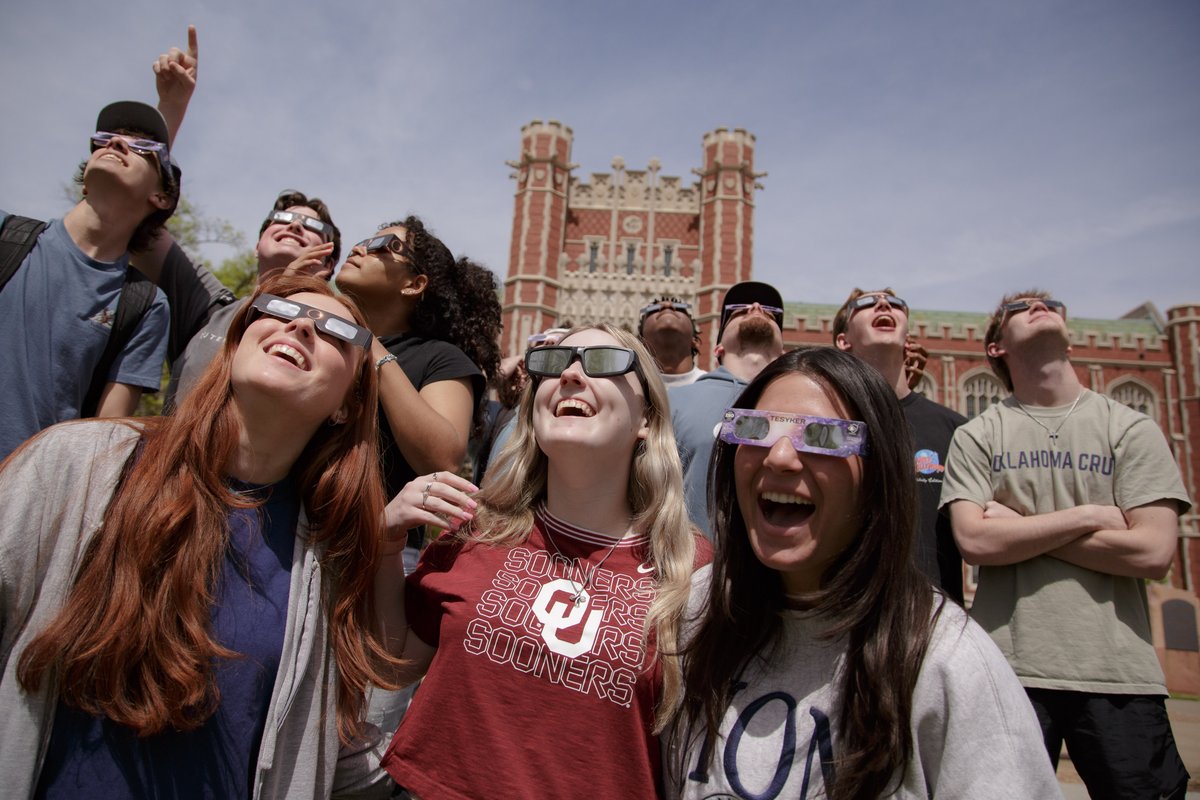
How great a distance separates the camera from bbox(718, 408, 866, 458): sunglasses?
1.51 meters

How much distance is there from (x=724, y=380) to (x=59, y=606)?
2.75 meters

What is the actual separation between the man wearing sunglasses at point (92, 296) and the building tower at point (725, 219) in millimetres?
24935

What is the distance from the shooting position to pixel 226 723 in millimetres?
1534

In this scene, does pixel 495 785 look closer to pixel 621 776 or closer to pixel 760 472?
pixel 621 776

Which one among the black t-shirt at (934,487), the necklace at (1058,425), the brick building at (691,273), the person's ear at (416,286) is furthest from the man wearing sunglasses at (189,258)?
the brick building at (691,273)

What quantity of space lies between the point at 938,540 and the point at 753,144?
91.5 feet

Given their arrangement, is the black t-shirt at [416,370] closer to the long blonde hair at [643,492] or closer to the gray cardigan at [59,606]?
the long blonde hair at [643,492]

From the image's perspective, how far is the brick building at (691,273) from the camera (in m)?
27.5

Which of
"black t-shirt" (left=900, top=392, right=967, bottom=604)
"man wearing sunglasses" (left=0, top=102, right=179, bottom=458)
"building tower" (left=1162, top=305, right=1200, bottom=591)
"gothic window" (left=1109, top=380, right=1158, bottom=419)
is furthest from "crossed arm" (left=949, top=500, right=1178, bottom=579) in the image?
"gothic window" (left=1109, top=380, right=1158, bottom=419)

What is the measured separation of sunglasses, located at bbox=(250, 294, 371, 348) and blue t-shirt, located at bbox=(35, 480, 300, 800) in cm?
44

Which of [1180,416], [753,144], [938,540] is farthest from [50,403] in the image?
[1180,416]

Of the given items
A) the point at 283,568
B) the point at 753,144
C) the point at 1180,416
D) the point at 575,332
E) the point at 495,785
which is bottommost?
the point at 495,785

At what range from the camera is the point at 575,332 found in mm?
2223

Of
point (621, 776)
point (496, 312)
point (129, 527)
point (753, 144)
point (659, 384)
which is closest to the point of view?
point (129, 527)
